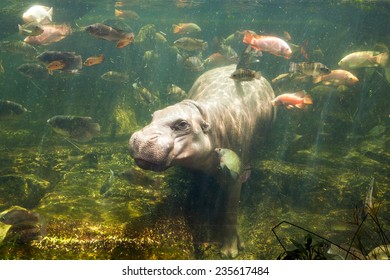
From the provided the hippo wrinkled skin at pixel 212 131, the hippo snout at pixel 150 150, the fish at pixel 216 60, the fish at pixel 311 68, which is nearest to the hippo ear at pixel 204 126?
the hippo wrinkled skin at pixel 212 131

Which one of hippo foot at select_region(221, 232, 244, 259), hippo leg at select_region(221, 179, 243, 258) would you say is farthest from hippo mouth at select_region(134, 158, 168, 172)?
hippo foot at select_region(221, 232, 244, 259)

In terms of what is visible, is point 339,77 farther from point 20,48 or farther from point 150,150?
point 20,48

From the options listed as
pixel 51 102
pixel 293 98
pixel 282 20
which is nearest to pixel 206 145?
pixel 293 98

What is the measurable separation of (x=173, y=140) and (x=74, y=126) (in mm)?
3127

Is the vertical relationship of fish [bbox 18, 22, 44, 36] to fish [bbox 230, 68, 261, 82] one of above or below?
above

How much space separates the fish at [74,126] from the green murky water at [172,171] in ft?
2.90

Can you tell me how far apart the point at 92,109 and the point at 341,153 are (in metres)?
8.72

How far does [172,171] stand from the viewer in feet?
21.7

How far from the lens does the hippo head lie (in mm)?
4242

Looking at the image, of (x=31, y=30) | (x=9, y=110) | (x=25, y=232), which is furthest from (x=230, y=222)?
(x=31, y=30)

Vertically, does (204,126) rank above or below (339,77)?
above

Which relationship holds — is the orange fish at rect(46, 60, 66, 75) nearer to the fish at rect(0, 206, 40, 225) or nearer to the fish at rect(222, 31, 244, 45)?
the fish at rect(0, 206, 40, 225)

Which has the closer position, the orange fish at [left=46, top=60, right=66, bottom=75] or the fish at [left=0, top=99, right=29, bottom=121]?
the orange fish at [left=46, top=60, right=66, bottom=75]

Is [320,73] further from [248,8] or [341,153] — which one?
[248,8]
